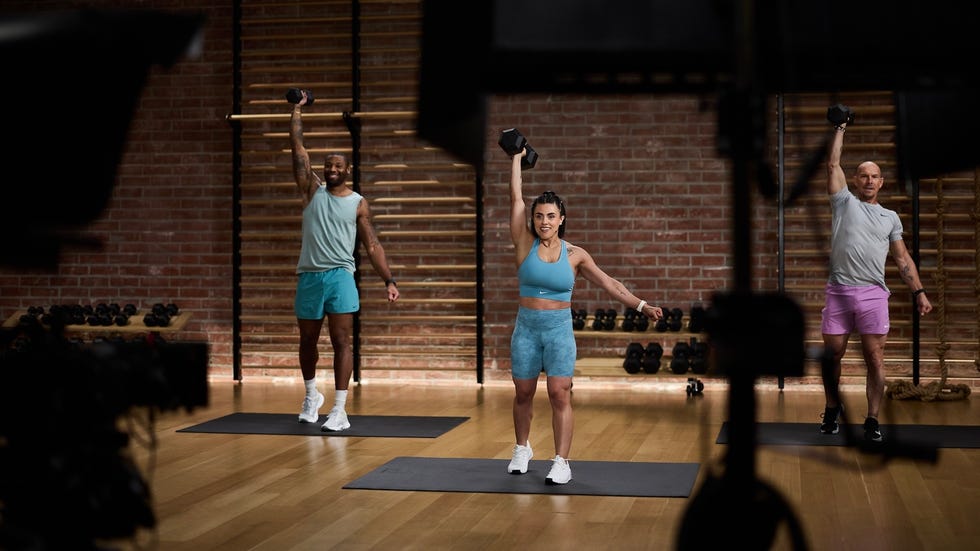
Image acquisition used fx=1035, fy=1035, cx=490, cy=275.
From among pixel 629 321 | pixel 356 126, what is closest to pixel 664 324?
pixel 629 321

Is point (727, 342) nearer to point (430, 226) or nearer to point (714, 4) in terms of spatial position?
point (714, 4)

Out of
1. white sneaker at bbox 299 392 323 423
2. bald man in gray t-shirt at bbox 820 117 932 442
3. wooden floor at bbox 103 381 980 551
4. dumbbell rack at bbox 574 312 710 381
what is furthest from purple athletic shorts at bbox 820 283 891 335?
white sneaker at bbox 299 392 323 423

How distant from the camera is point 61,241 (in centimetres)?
131

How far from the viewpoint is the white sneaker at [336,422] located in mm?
5660

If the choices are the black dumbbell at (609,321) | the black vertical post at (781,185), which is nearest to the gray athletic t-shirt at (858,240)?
the black vertical post at (781,185)

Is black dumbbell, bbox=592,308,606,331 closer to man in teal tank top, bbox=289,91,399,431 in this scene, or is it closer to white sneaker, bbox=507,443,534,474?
man in teal tank top, bbox=289,91,399,431

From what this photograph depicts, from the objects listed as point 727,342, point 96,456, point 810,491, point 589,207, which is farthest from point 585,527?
point 589,207

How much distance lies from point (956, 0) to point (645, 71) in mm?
365

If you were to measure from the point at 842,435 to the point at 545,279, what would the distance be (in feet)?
7.34

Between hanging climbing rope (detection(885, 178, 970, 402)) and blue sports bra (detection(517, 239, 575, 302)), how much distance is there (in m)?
3.55

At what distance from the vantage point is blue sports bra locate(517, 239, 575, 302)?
4324mm

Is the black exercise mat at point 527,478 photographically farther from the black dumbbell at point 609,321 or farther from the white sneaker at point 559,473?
the black dumbbell at point 609,321

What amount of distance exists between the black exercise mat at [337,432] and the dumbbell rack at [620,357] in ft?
4.86

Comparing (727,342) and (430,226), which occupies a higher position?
(430,226)
